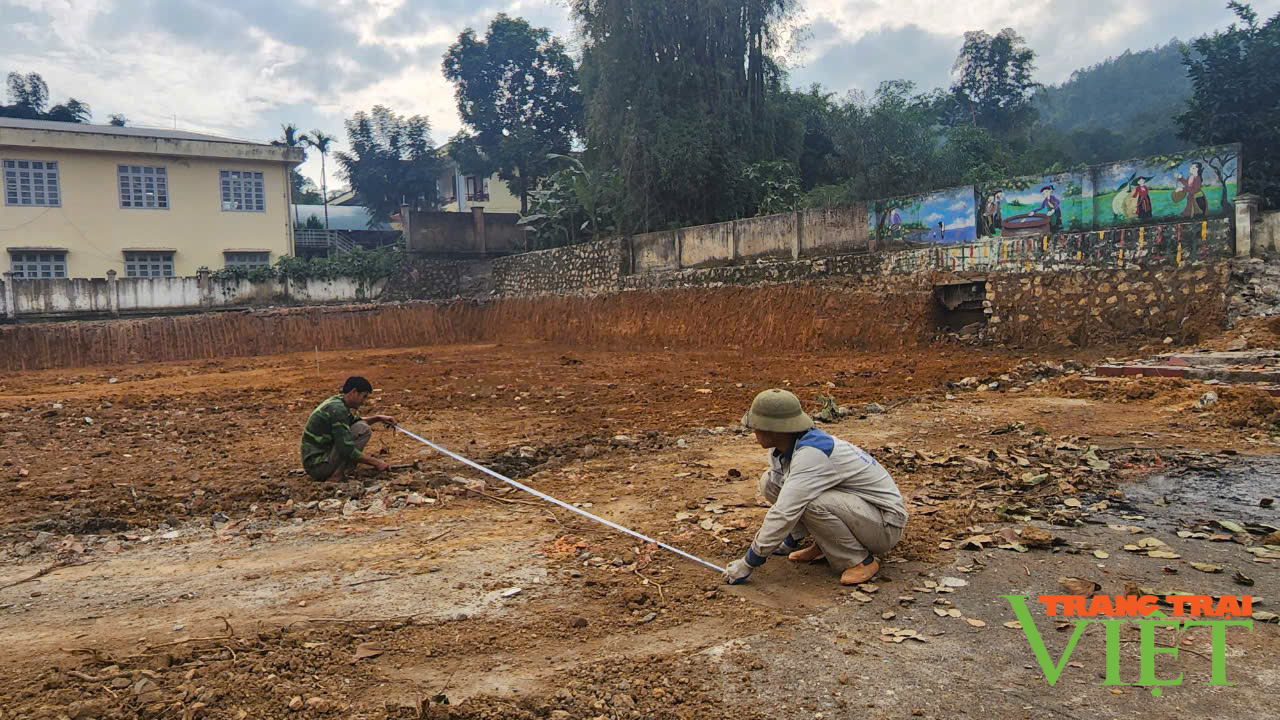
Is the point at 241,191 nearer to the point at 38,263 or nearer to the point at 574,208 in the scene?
the point at 38,263

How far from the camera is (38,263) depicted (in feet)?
88.2

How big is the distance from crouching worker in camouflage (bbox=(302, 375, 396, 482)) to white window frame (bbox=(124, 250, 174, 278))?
2602cm

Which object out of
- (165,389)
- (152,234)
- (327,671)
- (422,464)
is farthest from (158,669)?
(152,234)

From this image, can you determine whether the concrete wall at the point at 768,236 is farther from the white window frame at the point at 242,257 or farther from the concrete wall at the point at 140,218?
the white window frame at the point at 242,257

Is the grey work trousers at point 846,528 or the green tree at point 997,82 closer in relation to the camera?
the grey work trousers at point 846,528

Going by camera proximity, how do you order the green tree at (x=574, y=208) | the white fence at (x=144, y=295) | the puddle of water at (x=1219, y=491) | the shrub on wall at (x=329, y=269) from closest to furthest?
the puddle of water at (x=1219, y=491), the white fence at (x=144, y=295), the green tree at (x=574, y=208), the shrub on wall at (x=329, y=269)

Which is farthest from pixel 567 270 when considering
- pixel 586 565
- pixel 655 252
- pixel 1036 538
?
pixel 1036 538

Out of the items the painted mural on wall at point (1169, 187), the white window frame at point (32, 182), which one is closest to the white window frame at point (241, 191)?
the white window frame at point (32, 182)

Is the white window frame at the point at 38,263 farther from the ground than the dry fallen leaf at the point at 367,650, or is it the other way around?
the white window frame at the point at 38,263

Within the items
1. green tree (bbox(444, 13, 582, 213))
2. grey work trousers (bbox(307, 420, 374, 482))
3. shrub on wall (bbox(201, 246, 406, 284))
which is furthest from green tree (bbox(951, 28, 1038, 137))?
grey work trousers (bbox(307, 420, 374, 482))

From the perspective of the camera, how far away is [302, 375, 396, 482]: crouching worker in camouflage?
6293 millimetres

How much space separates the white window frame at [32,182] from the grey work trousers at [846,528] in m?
31.4

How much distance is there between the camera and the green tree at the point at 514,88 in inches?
1421

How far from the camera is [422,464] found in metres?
6.75
